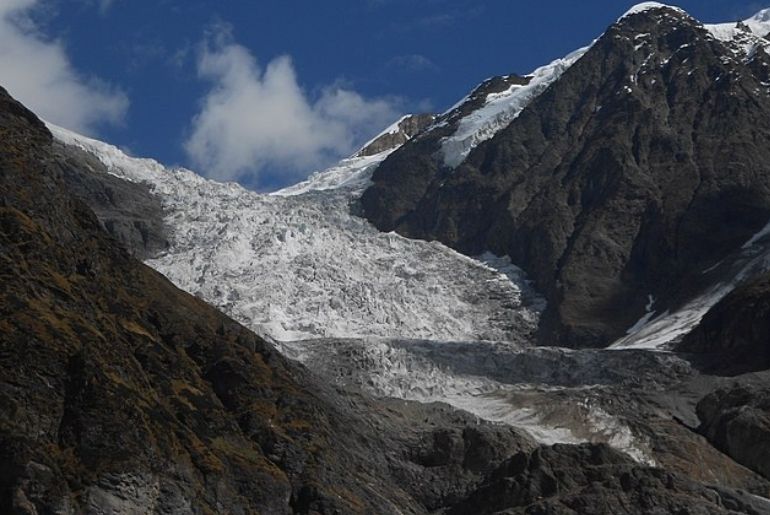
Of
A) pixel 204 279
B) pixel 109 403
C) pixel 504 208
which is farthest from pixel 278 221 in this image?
pixel 109 403

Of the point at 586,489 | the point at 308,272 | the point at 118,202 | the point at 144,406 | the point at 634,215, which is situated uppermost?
the point at 634,215

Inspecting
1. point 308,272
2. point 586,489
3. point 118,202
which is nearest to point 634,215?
point 308,272

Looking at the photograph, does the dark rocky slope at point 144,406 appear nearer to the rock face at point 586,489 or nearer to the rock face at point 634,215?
the rock face at point 586,489

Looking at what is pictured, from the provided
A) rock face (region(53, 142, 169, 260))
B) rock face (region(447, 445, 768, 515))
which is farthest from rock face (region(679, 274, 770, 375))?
rock face (region(53, 142, 169, 260))

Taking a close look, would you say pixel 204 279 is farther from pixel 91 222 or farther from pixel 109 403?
pixel 109 403

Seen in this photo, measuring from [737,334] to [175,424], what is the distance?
73.7 m

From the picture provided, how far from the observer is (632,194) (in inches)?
7259

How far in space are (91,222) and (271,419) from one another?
12.3 meters

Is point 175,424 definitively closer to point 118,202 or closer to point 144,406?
point 144,406

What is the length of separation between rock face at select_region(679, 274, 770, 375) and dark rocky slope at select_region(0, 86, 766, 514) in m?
32.9

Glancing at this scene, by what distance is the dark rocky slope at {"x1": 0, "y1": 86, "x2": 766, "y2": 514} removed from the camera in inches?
2392

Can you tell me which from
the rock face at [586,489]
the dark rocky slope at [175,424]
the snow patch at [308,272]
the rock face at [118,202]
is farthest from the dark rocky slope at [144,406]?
the rock face at [118,202]

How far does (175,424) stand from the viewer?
2719 inches

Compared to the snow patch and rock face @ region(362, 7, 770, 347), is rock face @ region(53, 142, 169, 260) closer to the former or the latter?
the snow patch
